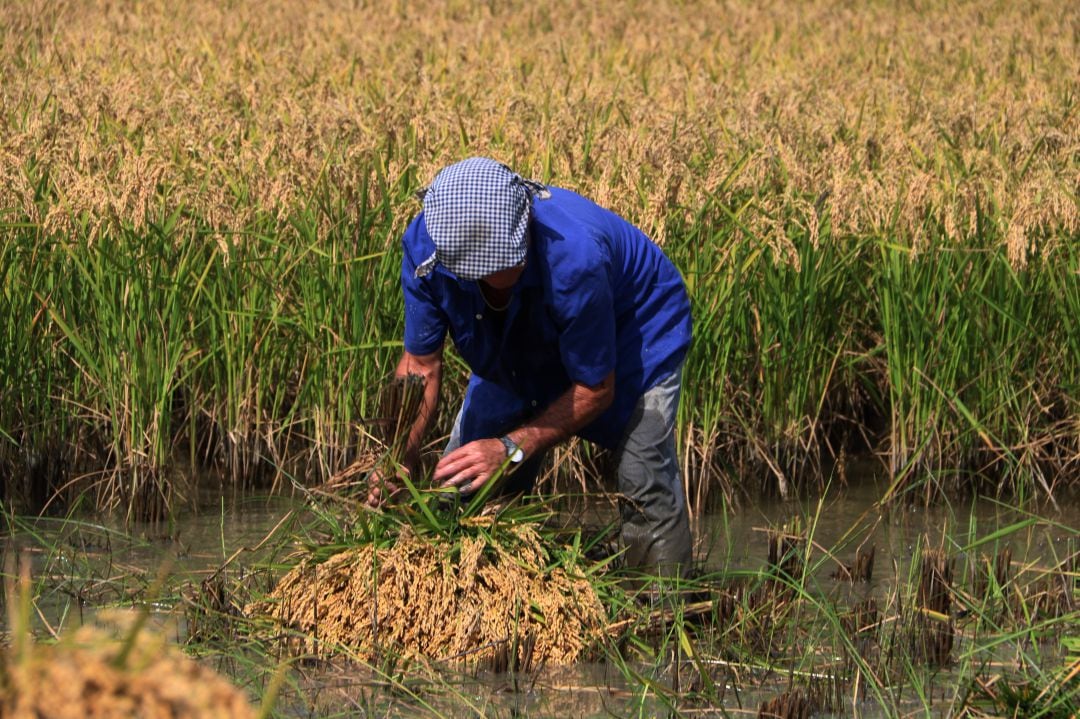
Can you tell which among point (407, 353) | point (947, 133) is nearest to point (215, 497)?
point (407, 353)

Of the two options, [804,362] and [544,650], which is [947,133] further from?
[544,650]

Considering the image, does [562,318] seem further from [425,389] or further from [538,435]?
[425,389]

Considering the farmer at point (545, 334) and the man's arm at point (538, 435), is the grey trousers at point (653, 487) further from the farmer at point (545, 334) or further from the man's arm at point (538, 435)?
the man's arm at point (538, 435)

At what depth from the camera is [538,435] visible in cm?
362

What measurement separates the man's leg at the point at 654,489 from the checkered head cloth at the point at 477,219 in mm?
719

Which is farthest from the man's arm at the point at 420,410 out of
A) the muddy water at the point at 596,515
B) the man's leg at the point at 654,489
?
the man's leg at the point at 654,489

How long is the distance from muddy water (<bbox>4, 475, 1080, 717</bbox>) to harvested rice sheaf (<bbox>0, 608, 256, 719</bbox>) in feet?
5.50

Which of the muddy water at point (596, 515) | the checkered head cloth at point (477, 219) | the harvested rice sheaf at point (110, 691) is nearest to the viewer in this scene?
the harvested rice sheaf at point (110, 691)

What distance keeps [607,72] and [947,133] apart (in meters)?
3.08

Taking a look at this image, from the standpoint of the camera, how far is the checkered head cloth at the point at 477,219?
3.30 m

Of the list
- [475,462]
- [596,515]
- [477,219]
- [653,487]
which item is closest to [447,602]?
[475,462]

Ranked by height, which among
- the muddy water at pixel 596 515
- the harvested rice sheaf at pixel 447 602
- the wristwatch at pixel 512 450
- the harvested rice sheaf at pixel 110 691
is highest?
the harvested rice sheaf at pixel 110 691

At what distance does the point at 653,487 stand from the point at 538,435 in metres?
0.45

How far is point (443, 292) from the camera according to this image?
3.63 m
